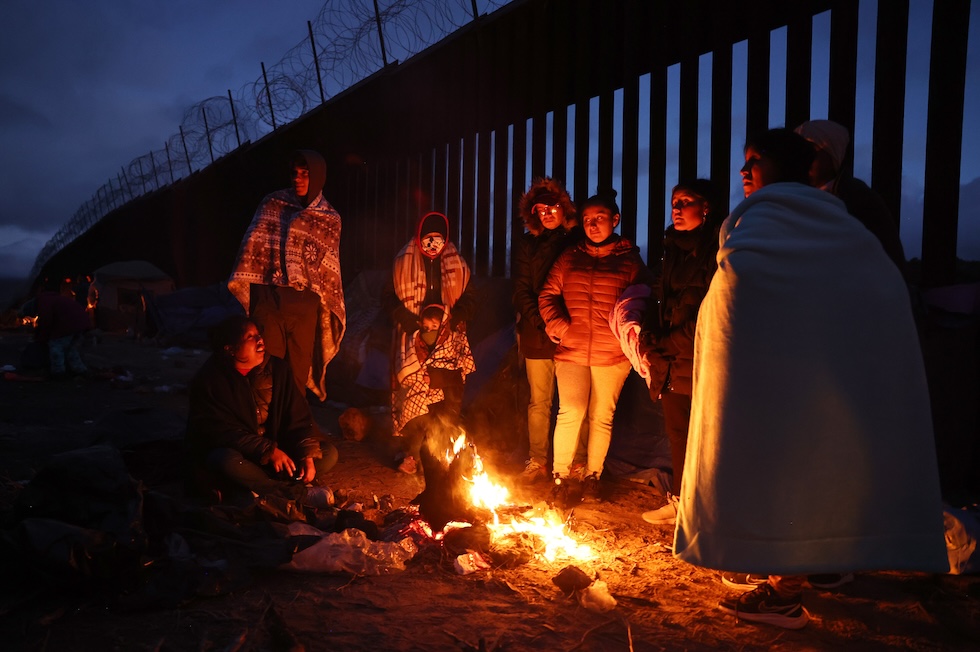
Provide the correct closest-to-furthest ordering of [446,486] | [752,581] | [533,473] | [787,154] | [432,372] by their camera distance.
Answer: [787,154] < [752,581] < [446,486] < [533,473] < [432,372]

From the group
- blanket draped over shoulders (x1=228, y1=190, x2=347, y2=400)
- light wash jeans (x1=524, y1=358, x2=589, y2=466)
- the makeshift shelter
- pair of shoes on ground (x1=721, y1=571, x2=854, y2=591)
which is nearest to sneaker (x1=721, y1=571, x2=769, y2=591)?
pair of shoes on ground (x1=721, y1=571, x2=854, y2=591)

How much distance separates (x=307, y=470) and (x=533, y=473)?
167 cm

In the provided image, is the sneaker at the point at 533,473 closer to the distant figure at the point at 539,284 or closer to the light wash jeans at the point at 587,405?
the distant figure at the point at 539,284

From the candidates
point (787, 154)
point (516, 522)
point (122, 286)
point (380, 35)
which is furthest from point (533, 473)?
point (122, 286)

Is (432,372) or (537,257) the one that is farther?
(432,372)

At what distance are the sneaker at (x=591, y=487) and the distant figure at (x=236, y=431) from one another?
6.14ft

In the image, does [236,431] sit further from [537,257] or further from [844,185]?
[844,185]

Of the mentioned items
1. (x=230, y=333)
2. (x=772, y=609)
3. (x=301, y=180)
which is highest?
(x=301, y=180)

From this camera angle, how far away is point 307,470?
4.65 m

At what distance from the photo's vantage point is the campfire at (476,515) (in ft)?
12.4

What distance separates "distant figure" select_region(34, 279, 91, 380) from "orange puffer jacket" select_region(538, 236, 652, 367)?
8785mm

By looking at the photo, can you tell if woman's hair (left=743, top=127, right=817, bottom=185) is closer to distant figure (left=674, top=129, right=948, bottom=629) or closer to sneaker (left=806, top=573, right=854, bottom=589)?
distant figure (left=674, top=129, right=948, bottom=629)

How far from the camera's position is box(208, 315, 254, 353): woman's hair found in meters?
4.46

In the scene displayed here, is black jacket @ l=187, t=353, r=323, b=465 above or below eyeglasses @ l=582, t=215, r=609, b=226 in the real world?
below
